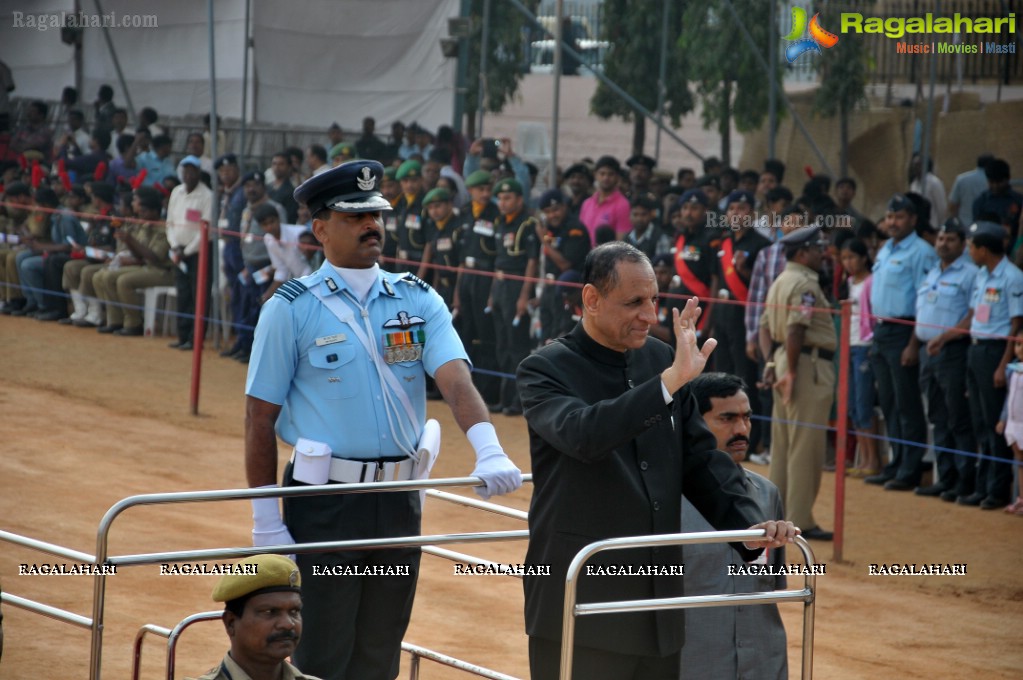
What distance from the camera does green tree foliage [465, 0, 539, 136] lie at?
20094 millimetres

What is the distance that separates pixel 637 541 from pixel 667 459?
1.07ft

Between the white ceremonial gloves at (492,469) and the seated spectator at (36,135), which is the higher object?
the seated spectator at (36,135)

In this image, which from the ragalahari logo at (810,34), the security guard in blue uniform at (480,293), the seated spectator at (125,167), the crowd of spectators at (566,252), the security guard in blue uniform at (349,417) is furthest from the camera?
the seated spectator at (125,167)

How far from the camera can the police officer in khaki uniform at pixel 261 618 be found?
367 centimetres

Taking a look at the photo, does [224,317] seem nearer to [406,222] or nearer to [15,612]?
[406,222]

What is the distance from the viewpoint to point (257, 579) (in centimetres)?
372

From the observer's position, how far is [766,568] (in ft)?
14.0

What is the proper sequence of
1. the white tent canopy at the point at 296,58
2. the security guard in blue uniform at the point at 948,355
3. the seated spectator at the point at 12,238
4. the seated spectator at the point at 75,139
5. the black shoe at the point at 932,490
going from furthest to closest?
Answer: the seated spectator at the point at 75,139, the white tent canopy at the point at 296,58, the seated spectator at the point at 12,238, the black shoe at the point at 932,490, the security guard in blue uniform at the point at 948,355

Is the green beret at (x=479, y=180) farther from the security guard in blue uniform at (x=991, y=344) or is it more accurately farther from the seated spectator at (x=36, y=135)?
the seated spectator at (x=36, y=135)

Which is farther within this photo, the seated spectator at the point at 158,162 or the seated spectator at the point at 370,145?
the seated spectator at the point at 158,162

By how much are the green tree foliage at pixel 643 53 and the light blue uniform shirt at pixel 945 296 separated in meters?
8.39

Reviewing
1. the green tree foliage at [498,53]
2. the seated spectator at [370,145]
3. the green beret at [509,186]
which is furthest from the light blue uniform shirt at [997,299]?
the green tree foliage at [498,53]

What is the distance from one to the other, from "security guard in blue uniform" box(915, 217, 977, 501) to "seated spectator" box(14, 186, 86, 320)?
9888 millimetres

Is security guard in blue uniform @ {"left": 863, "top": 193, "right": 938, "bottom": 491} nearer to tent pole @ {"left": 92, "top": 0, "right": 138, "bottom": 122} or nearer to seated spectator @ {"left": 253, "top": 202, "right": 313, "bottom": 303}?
seated spectator @ {"left": 253, "top": 202, "right": 313, "bottom": 303}
